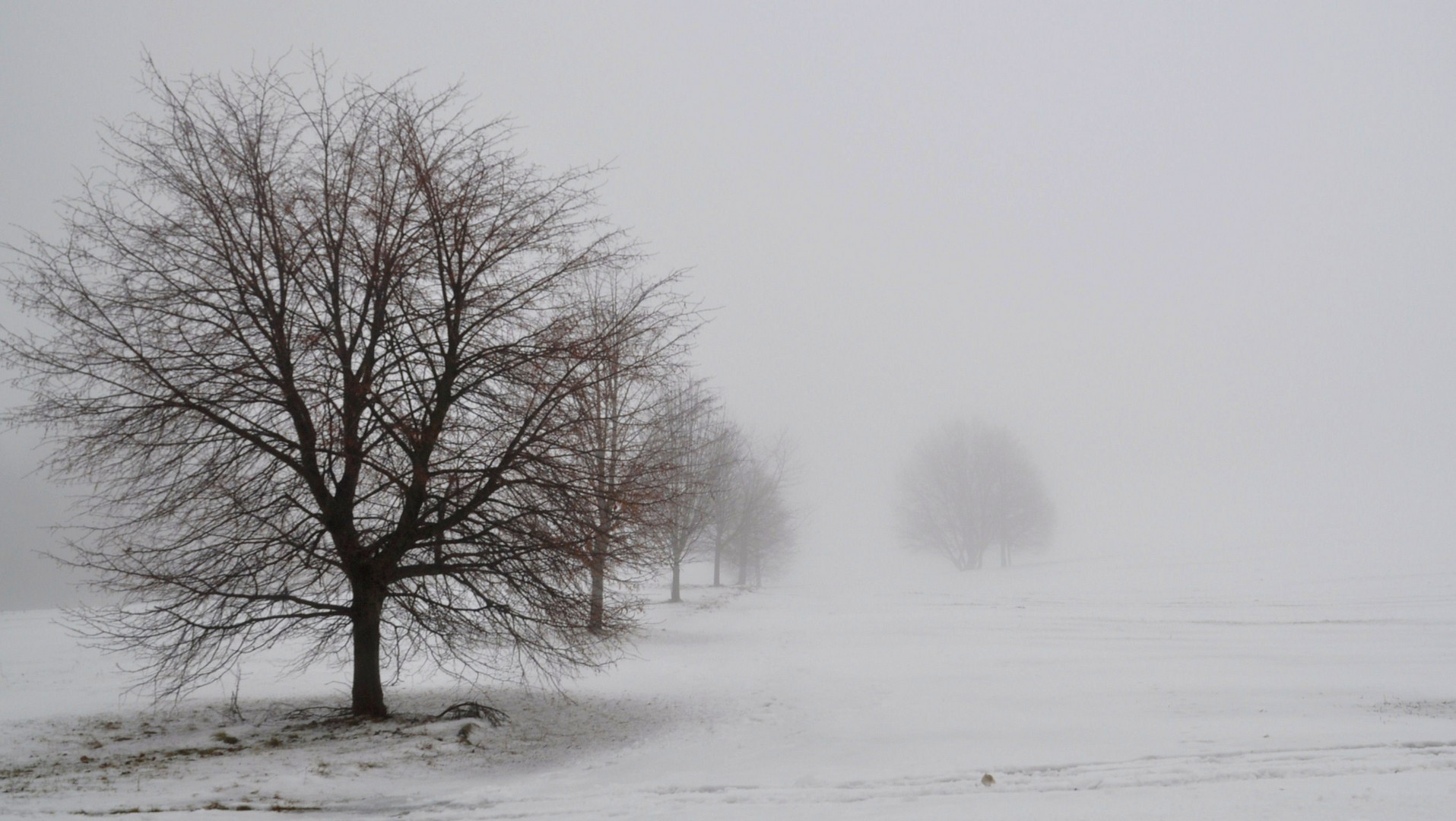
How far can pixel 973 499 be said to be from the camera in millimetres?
59344

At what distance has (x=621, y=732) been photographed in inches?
435

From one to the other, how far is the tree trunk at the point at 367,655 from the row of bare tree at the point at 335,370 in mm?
33

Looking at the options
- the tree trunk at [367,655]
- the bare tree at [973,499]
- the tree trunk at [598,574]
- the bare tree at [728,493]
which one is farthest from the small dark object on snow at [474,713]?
the bare tree at [973,499]

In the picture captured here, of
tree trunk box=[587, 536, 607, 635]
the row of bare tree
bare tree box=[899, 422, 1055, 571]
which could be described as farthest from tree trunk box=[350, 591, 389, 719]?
bare tree box=[899, 422, 1055, 571]

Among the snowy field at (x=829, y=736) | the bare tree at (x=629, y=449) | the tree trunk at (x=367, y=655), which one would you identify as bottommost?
the snowy field at (x=829, y=736)

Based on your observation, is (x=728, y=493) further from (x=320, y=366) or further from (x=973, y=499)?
(x=973, y=499)

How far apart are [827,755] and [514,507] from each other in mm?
4771

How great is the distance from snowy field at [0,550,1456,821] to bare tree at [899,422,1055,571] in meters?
39.6

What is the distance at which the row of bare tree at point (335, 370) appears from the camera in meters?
9.45

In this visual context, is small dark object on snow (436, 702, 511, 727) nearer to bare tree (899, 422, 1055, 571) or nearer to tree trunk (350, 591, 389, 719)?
tree trunk (350, 591, 389, 719)

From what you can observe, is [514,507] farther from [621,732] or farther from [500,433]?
[621,732]

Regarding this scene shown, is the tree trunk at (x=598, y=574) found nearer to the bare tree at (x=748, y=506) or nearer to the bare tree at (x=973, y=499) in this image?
the bare tree at (x=748, y=506)

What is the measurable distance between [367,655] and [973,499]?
53966 mm

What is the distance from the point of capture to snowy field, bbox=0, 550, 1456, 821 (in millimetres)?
7383
